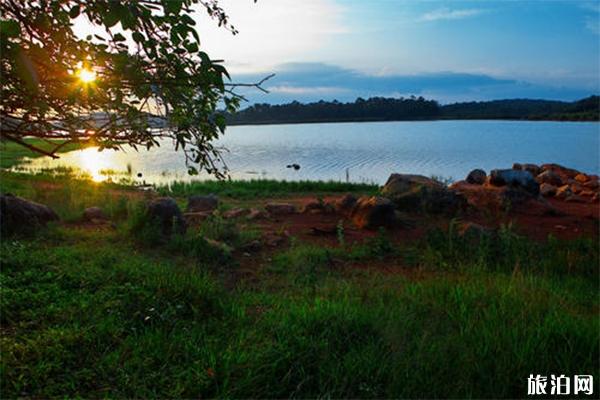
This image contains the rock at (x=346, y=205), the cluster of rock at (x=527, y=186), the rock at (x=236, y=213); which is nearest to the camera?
the rock at (x=236, y=213)

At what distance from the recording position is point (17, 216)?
27.2 feet

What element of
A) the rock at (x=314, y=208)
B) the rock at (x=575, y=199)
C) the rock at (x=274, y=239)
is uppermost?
the rock at (x=314, y=208)

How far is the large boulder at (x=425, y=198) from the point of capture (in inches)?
505

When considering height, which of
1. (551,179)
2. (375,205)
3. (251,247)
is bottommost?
(551,179)

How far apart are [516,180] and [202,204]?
388 inches

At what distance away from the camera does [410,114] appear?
11531 centimetres

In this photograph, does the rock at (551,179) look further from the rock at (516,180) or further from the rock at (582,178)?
the rock at (516,180)

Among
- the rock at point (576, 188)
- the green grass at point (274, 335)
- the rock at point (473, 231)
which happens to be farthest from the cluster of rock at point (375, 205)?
the green grass at point (274, 335)

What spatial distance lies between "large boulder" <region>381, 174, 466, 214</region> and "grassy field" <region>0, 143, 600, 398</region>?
572 cm

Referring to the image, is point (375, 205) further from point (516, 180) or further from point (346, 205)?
point (516, 180)

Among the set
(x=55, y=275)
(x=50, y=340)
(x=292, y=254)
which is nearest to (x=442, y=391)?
(x=50, y=340)

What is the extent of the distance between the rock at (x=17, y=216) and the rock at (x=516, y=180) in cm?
1333

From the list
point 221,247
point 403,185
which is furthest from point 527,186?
point 221,247

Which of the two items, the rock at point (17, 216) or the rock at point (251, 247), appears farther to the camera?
the rock at point (251, 247)
